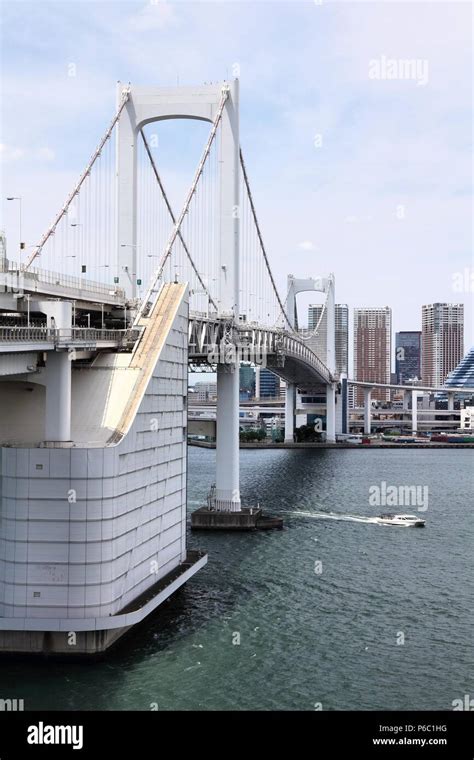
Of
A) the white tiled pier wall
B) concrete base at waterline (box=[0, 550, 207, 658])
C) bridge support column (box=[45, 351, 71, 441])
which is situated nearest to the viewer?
concrete base at waterline (box=[0, 550, 207, 658])

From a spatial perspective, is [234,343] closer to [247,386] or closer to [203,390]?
[203,390]

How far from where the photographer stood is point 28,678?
13.2m

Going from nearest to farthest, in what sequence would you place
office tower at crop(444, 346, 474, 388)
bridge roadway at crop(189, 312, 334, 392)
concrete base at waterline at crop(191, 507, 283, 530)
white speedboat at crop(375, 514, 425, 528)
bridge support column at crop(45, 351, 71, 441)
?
1. bridge support column at crop(45, 351, 71, 441)
2. bridge roadway at crop(189, 312, 334, 392)
3. concrete base at waterline at crop(191, 507, 283, 530)
4. white speedboat at crop(375, 514, 425, 528)
5. office tower at crop(444, 346, 474, 388)

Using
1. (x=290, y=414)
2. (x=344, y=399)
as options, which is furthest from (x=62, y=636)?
(x=344, y=399)

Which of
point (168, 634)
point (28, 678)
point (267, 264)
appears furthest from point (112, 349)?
point (267, 264)

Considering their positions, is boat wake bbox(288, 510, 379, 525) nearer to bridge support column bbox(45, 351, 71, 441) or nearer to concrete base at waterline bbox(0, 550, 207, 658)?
bridge support column bbox(45, 351, 71, 441)

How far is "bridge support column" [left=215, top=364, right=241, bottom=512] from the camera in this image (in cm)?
2741

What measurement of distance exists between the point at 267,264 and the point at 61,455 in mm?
27813

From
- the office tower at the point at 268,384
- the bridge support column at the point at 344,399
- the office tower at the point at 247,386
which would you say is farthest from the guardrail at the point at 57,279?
the office tower at the point at 268,384

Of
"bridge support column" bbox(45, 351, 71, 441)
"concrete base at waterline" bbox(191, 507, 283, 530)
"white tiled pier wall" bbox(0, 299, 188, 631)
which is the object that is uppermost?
"bridge support column" bbox(45, 351, 71, 441)

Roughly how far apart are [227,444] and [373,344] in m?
144

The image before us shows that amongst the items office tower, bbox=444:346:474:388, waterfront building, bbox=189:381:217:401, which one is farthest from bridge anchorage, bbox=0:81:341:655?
waterfront building, bbox=189:381:217:401

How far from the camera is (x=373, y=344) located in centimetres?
16812

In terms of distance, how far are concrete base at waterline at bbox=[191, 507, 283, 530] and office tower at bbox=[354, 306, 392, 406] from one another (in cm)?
14138
